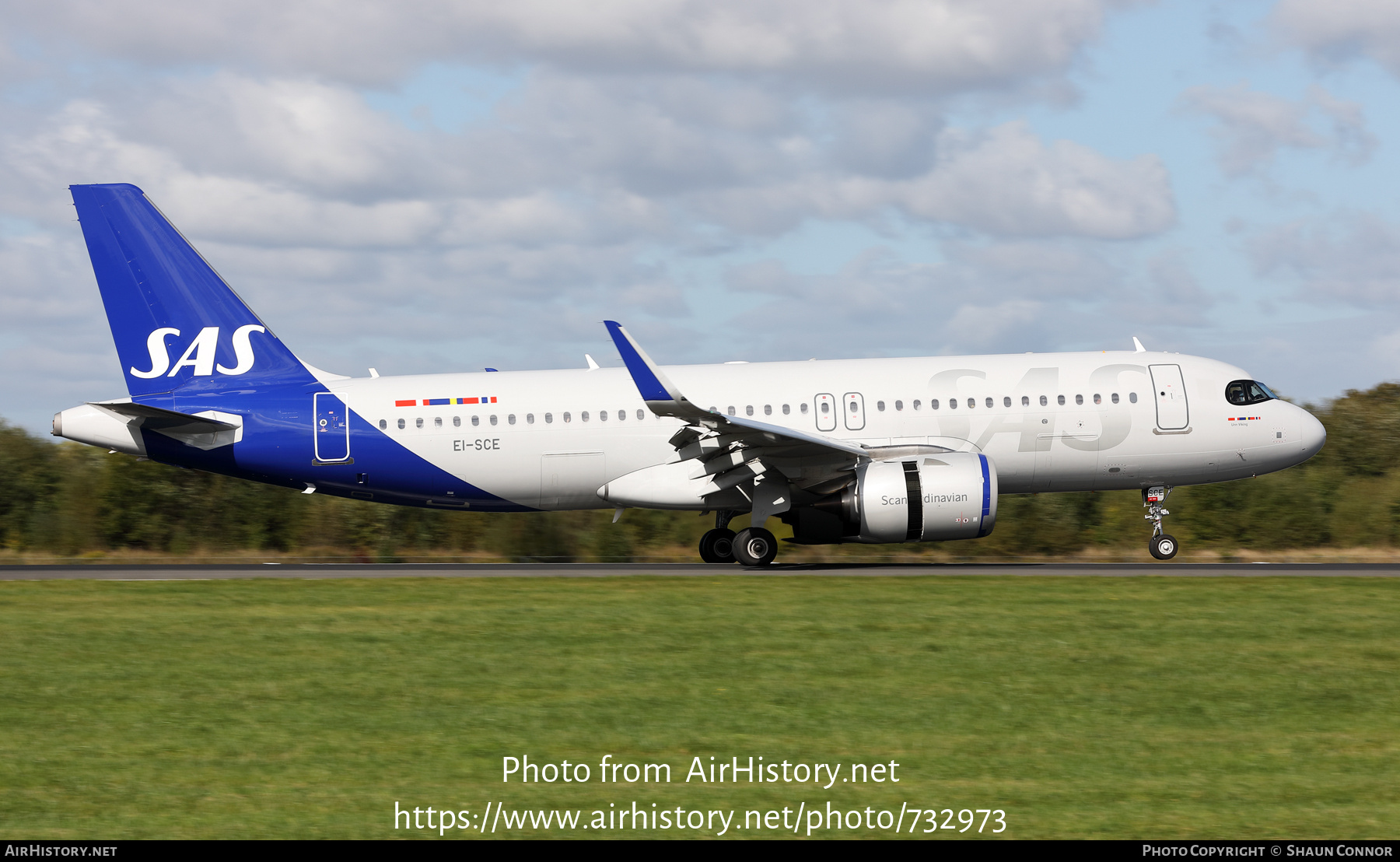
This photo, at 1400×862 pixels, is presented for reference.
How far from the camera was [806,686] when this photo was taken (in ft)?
38.2

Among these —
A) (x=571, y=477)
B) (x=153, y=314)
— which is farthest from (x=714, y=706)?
(x=153, y=314)

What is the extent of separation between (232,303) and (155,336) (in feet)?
5.03

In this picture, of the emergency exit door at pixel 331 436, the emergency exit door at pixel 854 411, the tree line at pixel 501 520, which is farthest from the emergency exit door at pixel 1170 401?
the emergency exit door at pixel 331 436

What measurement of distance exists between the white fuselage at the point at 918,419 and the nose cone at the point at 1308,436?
1.2 inches

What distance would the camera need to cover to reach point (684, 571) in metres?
24.0

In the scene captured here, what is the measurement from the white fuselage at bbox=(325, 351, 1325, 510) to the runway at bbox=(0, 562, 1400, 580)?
1.59 metres

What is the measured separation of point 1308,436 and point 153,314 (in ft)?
72.5

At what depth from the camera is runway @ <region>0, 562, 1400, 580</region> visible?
2220cm

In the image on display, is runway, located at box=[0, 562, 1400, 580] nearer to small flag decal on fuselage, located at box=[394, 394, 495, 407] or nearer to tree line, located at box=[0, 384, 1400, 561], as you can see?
small flag decal on fuselage, located at box=[394, 394, 495, 407]

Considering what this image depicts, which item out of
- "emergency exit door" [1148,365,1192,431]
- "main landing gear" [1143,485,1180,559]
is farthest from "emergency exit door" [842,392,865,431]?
"main landing gear" [1143,485,1180,559]

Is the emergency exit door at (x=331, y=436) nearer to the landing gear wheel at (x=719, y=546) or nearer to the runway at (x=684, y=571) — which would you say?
the runway at (x=684, y=571)

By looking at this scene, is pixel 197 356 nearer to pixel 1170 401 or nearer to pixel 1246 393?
pixel 1170 401

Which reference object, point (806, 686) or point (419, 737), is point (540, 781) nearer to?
point (419, 737)
